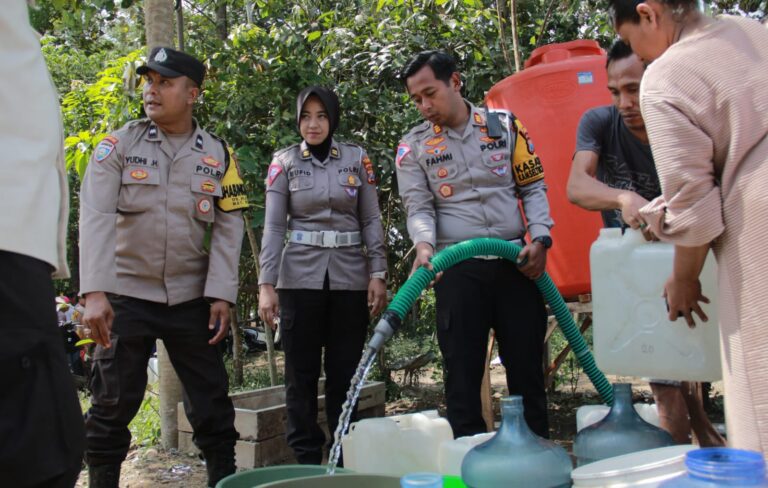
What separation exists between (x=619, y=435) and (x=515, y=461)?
44cm

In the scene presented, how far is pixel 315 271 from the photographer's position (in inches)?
135

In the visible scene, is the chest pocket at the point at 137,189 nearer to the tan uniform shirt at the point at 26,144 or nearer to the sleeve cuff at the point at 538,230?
the sleeve cuff at the point at 538,230

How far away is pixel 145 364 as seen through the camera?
9.70 ft

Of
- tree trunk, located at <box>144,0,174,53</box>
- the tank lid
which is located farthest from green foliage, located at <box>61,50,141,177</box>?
the tank lid

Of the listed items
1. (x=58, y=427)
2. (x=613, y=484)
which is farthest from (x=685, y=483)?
(x=58, y=427)

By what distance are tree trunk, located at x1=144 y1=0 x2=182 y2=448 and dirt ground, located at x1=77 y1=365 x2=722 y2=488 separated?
0.44 feet

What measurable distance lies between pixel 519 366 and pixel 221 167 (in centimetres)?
157

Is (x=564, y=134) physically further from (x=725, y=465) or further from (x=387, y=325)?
(x=725, y=465)

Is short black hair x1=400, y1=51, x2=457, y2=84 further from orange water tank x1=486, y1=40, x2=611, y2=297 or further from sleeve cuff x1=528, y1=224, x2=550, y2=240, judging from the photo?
orange water tank x1=486, y1=40, x2=611, y2=297

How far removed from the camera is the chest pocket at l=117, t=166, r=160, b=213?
3.01 metres

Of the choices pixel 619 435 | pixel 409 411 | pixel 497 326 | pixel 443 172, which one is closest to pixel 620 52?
pixel 443 172

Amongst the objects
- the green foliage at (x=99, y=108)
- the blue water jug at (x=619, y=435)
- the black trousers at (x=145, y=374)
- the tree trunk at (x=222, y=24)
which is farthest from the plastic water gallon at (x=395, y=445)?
the tree trunk at (x=222, y=24)

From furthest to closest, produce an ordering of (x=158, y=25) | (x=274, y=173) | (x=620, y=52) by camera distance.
→ 1. (x=158, y=25)
2. (x=274, y=173)
3. (x=620, y=52)

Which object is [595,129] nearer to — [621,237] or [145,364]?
[621,237]
